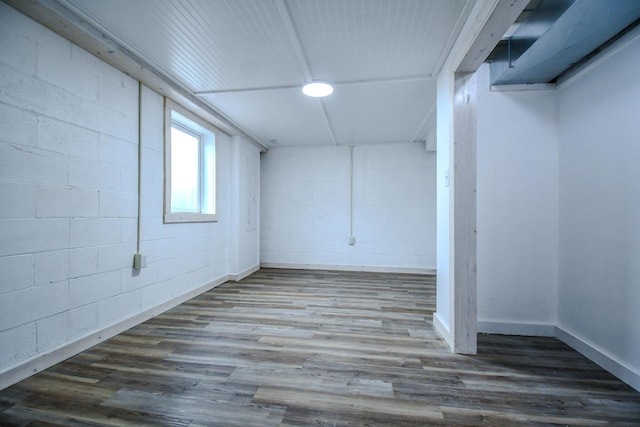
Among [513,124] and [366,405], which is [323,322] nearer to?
[366,405]

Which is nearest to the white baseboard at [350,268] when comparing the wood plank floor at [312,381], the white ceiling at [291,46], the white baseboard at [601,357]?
the wood plank floor at [312,381]

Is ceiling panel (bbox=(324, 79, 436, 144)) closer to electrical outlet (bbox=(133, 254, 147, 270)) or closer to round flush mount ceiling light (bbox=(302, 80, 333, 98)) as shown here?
round flush mount ceiling light (bbox=(302, 80, 333, 98))

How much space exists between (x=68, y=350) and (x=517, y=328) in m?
3.59

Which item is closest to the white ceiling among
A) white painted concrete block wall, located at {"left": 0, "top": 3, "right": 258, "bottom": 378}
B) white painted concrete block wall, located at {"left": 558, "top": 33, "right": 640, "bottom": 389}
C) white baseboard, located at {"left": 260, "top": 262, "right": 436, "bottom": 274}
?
white painted concrete block wall, located at {"left": 0, "top": 3, "right": 258, "bottom": 378}

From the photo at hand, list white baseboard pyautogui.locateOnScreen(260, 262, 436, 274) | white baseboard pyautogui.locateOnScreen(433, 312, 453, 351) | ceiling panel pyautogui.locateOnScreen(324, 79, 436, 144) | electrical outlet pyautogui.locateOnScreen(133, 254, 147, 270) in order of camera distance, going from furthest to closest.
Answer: white baseboard pyautogui.locateOnScreen(260, 262, 436, 274), ceiling panel pyautogui.locateOnScreen(324, 79, 436, 144), electrical outlet pyautogui.locateOnScreen(133, 254, 147, 270), white baseboard pyautogui.locateOnScreen(433, 312, 453, 351)

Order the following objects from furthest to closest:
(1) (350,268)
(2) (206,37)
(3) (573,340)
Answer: (1) (350,268), (3) (573,340), (2) (206,37)

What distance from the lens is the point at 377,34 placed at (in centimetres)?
183

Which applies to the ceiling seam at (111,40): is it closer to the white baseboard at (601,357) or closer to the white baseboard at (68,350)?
the white baseboard at (68,350)

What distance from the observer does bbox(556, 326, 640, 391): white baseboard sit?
1.54 meters

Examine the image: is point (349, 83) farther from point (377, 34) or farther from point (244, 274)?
point (244, 274)

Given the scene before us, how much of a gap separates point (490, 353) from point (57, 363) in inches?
123

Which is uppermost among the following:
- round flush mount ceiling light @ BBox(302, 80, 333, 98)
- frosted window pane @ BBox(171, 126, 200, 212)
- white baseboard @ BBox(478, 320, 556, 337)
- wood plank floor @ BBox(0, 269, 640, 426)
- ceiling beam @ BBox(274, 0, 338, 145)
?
ceiling beam @ BBox(274, 0, 338, 145)

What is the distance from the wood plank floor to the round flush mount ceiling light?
234 centimetres

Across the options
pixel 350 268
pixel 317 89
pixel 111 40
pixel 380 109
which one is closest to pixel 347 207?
pixel 350 268
